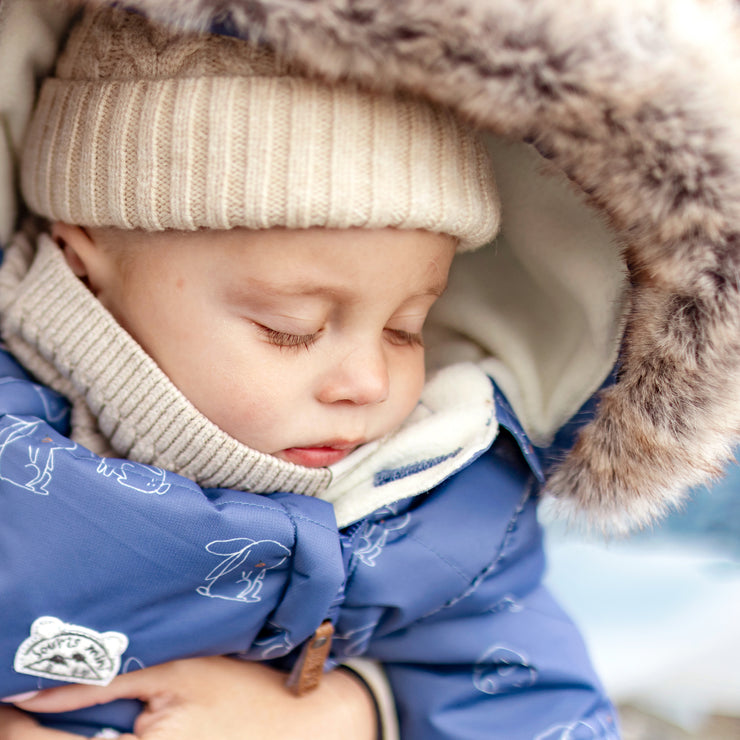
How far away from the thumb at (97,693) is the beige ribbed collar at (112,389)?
10.5 inches

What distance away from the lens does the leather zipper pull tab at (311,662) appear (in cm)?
101

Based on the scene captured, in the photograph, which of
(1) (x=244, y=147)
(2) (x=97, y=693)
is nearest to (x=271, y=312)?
(1) (x=244, y=147)

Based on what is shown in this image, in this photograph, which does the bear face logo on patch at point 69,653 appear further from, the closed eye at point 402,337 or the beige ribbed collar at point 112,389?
the closed eye at point 402,337

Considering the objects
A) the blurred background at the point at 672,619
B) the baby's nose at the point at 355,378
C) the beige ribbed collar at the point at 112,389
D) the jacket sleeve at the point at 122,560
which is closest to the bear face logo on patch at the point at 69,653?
the jacket sleeve at the point at 122,560

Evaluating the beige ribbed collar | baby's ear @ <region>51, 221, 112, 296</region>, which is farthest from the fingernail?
baby's ear @ <region>51, 221, 112, 296</region>

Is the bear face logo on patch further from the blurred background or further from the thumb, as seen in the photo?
the blurred background

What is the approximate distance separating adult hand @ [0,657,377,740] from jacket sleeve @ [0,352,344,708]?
0.08 metres

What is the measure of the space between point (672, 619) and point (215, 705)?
1.02m

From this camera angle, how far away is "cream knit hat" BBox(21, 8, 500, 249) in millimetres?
848

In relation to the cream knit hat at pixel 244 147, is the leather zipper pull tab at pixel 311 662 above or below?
below

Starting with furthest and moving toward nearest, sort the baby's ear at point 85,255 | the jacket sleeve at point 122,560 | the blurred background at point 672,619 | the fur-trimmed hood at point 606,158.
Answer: the blurred background at point 672,619 < the baby's ear at point 85,255 < the jacket sleeve at point 122,560 < the fur-trimmed hood at point 606,158

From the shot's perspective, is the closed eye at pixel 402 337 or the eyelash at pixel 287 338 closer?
the eyelash at pixel 287 338

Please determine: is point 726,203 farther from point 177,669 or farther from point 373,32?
point 177,669

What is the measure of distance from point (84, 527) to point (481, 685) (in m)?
0.62
